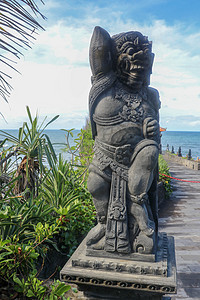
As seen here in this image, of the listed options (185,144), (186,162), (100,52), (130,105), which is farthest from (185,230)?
(185,144)

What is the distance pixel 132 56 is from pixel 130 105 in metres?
0.41

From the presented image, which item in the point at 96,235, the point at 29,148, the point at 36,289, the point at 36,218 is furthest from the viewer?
the point at 29,148

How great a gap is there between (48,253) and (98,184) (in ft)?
4.81

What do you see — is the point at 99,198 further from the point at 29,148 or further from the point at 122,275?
the point at 29,148

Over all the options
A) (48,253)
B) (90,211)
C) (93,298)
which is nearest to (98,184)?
(93,298)

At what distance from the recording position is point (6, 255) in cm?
256

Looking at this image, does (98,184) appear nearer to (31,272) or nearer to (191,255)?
(31,272)

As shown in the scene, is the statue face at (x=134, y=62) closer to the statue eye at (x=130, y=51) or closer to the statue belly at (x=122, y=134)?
the statue eye at (x=130, y=51)

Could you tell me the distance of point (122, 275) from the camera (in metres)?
2.22

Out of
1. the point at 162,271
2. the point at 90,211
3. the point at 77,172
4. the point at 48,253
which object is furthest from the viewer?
the point at 77,172

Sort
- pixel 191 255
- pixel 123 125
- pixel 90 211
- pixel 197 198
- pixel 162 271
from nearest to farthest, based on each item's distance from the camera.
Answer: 1. pixel 162 271
2. pixel 123 125
3. pixel 90 211
4. pixel 191 255
5. pixel 197 198

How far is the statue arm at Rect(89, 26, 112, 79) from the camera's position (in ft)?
7.55

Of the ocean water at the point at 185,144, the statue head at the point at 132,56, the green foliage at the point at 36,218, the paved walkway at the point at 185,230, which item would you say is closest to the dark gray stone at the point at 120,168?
the statue head at the point at 132,56

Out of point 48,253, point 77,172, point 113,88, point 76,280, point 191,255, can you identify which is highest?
point 113,88
